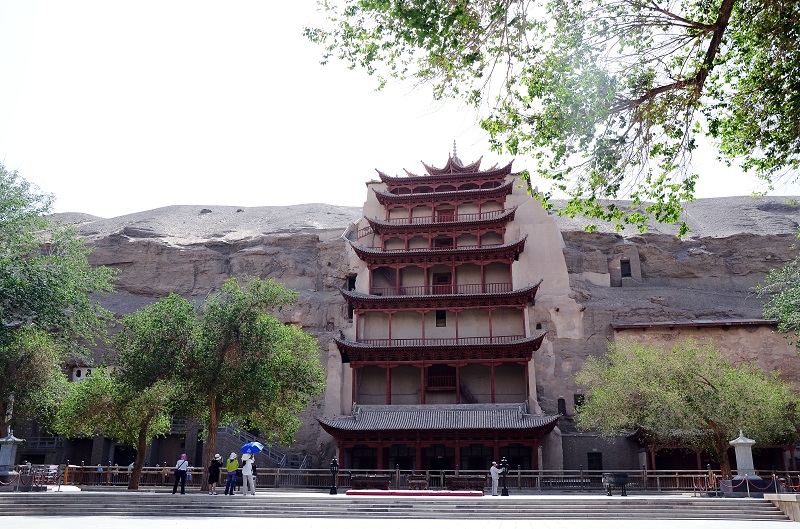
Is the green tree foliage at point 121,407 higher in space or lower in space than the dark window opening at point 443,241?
lower

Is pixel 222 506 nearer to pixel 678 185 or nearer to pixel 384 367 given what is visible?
pixel 678 185

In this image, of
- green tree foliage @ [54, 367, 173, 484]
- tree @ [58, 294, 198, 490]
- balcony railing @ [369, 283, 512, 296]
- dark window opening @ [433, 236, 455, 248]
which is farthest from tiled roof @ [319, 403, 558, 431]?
dark window opening @ [433, 236, 455, 248]

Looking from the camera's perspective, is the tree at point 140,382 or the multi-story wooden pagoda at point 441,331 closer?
the tree at point 140,382

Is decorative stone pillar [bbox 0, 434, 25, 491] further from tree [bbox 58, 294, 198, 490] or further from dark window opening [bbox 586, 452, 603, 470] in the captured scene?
dark window opening [bbox 586, 452, 603, 470]

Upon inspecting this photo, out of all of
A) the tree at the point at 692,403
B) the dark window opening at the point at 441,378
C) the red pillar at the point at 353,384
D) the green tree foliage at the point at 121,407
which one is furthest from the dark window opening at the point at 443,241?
the green tree foliage at the point at 121,407

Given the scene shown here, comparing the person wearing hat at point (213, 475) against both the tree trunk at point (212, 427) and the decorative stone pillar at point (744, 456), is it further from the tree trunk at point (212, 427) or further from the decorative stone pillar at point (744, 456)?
the decorative stone pillar at point (744, 456)

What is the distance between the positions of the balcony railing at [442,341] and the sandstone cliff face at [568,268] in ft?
9.65

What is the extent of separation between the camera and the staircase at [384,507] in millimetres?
18266

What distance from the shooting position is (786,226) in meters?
46.6

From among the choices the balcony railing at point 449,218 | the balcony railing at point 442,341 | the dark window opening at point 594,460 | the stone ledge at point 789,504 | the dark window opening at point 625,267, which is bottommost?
the stone ledge at point 789,504

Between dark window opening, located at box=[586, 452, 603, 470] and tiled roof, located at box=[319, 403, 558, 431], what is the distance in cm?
468

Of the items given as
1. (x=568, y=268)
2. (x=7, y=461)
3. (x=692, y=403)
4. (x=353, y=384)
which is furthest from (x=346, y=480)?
(x=568, y=268)

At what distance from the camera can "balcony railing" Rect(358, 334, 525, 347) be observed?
36.5 meters

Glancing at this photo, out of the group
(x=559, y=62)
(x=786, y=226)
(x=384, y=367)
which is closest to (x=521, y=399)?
(x=384, y=367)
